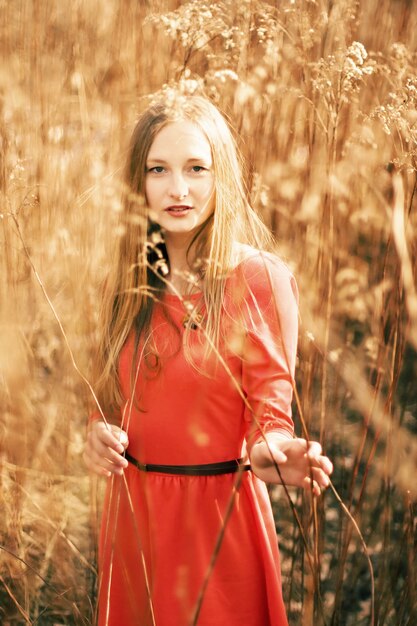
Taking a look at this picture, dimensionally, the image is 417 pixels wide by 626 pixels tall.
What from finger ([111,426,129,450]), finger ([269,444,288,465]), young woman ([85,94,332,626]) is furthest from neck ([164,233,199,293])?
finger ([269,444,288,465])

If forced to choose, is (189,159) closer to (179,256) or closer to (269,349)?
(179,256)

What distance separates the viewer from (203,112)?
0.93 metres

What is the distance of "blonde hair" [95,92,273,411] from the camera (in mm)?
904

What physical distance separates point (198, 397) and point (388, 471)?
0.27 m

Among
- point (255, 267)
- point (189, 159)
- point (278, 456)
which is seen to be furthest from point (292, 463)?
point (189, 159)

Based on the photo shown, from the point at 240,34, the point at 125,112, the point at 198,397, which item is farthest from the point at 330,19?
the point at 198,397

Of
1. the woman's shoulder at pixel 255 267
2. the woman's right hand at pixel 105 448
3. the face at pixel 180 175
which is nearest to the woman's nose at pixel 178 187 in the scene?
the face at pixel 180 175

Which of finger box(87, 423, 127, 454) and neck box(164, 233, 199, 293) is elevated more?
neck box(164, 233, 199, 293)

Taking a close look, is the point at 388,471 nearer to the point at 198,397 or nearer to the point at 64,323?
the point at 198,397

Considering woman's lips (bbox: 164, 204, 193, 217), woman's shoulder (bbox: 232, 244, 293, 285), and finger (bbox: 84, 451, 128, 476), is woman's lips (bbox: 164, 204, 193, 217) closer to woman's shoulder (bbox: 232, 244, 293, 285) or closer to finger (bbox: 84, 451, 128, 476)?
woman's shoulder (bbox: 232, 244, 293, 285)

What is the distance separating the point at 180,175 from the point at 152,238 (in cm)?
11

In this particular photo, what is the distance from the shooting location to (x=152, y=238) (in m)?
0.96

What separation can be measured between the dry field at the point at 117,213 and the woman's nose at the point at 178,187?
20 centimetres

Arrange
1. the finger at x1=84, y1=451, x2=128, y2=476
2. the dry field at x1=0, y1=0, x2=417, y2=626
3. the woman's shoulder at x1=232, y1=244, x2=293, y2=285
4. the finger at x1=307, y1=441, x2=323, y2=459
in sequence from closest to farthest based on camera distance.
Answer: the finger at x1=307, y1=441, x2=323, y2=459 < the finger at x1=84, y1=451, x2=128, y2=476 < the woman's shoulder at x1=232, y1=244, x2=293, y2=285 < the dry field at x1=0, y1=0, x2=417, y2=626
